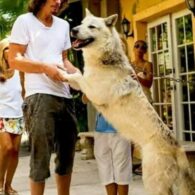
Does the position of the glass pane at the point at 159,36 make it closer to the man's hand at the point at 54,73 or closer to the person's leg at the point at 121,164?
the person's leg at the point at 121,164

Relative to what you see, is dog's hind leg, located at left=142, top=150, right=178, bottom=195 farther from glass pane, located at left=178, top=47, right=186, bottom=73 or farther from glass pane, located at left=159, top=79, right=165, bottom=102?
glass pane, located at left=159, top=79, right=165, bottom=102

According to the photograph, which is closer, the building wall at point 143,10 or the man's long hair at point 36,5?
the man's long hair at point 36,5

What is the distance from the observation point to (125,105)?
4496 millimetres

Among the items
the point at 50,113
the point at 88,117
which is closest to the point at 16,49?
the point at 50,113

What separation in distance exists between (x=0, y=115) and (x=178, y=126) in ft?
10.2

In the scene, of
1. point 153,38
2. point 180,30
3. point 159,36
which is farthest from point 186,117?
point 153,38

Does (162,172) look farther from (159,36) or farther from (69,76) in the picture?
(159,36)

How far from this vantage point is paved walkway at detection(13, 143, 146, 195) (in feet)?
22.6

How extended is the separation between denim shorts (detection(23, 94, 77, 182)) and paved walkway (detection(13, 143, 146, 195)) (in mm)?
2276

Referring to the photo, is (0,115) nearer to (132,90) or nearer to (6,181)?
(6,181)

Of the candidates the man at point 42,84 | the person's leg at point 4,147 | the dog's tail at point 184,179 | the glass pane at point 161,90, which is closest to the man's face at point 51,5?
the man at point 42,84

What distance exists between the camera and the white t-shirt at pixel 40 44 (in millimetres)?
4324

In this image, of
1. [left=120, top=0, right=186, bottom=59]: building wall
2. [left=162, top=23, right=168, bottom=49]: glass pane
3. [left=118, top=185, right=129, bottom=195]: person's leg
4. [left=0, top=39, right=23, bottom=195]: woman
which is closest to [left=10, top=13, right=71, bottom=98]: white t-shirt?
[left=118, top=185, right=129, bottom=195]: person's leg

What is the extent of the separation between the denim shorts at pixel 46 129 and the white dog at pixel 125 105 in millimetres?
243
